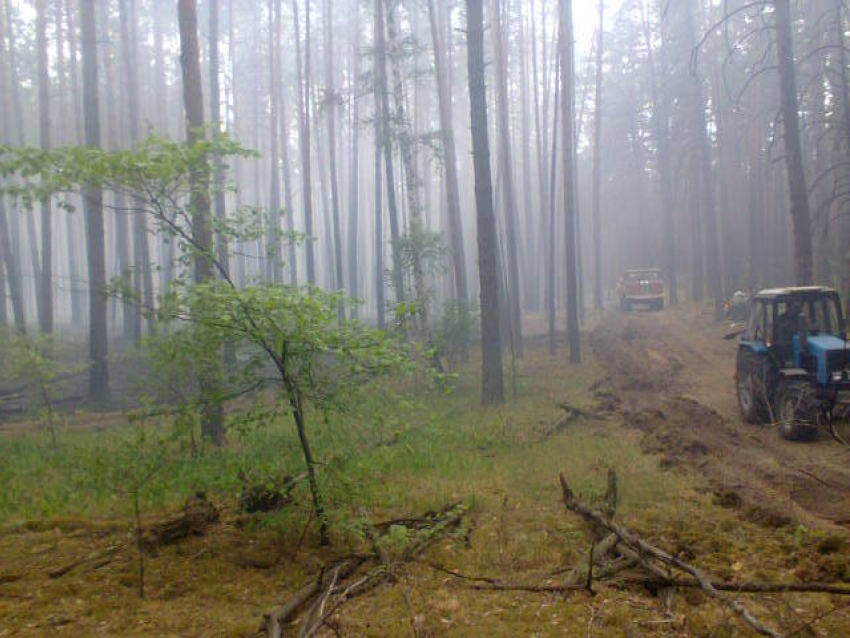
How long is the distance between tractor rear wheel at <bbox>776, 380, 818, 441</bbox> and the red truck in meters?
22.4

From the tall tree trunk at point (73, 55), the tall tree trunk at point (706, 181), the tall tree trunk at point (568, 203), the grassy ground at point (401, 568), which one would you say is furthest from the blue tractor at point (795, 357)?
the tall tree trunk at point (73, 55)

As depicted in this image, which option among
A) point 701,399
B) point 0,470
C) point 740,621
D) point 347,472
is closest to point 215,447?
point 0,470

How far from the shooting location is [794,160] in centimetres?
1448

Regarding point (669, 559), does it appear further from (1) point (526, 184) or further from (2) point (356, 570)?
(1) point (526, 184)

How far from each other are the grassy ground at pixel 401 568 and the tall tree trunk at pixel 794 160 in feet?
25.4

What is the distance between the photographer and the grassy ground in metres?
4.50

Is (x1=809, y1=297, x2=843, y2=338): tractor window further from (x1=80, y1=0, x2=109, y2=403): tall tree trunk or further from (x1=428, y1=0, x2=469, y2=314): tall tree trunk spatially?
(x1=80, y1=0, x2=109, y2=403): tall tree trunk

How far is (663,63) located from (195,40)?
26.2 meters

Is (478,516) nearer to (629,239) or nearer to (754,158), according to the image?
(754,158)

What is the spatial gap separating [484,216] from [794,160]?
7.13 metres

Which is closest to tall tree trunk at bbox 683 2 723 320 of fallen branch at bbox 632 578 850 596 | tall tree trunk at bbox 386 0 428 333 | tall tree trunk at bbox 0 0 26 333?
tall tree trunk at bbox 386 0 428 333

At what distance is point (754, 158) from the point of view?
2497cm

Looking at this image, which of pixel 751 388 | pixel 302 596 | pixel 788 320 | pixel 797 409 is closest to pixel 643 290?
pixel 751 388

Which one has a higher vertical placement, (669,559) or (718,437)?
(669,559)
